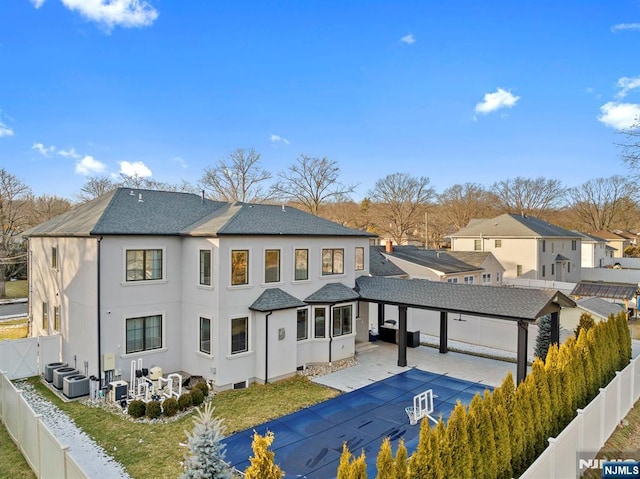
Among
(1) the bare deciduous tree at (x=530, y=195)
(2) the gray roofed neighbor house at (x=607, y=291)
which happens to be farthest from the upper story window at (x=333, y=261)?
(1) the bare deciduous tree at (x=530, y=195)

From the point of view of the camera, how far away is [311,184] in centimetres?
5006

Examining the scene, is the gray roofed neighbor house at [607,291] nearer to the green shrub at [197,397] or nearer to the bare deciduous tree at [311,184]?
the green shrub at [197,397]

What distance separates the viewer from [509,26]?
17.6m

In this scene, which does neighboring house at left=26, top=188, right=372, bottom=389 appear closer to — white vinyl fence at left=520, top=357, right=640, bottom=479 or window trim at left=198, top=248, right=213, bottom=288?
window trim at left=198, top=248, right=213, bottom=288

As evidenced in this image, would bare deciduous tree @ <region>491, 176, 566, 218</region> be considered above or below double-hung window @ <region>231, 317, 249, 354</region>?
above

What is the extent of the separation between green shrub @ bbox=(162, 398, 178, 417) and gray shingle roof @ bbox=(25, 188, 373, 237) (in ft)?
17.5

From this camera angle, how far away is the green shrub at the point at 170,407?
1104 centimetres

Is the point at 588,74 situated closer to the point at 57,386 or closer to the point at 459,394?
the point at 459,394

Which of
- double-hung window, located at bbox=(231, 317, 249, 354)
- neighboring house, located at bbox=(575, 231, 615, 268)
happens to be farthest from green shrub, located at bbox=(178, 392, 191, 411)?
neighboring house, located at bbox=(575, 231, 615, 268)

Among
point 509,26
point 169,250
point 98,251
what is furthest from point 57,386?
point 509,26

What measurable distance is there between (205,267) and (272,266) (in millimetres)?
2472

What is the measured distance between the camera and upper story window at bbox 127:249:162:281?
13508mm

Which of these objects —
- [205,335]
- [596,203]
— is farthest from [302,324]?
[596,203]
